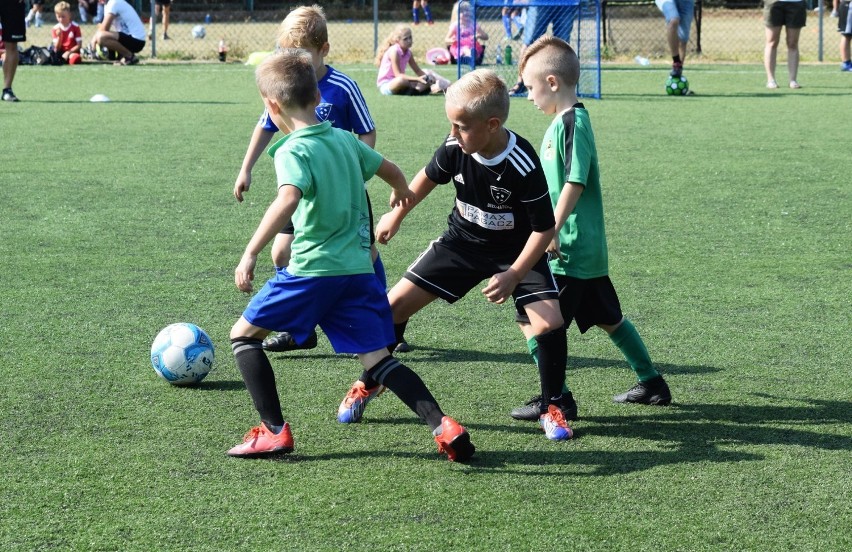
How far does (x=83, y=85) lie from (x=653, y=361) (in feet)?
44.2

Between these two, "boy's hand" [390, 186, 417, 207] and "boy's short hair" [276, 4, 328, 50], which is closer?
"boy's hand" [390, 186, 417, 207]

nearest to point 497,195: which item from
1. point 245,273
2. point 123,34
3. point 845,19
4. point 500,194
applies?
point 500,194

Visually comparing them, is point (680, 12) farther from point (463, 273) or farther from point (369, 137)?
point (463, 273)

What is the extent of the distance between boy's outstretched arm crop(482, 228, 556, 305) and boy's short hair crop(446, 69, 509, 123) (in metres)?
0.43

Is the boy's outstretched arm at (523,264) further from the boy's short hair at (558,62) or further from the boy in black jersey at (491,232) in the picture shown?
the boy's short hair at (558,62)

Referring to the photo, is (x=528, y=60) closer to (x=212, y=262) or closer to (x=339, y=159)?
(x=339, y=159)

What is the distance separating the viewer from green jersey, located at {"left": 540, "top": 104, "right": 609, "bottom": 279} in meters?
4.05

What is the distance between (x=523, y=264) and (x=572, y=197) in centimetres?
35

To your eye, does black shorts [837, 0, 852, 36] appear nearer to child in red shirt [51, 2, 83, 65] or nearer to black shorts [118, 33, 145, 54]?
black shorts [118, 33, 145, 54]

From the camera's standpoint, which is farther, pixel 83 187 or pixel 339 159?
pixel 83 187

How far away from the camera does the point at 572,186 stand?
3977mm

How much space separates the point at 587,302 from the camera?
4242mm

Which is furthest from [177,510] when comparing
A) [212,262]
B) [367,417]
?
[212,262]

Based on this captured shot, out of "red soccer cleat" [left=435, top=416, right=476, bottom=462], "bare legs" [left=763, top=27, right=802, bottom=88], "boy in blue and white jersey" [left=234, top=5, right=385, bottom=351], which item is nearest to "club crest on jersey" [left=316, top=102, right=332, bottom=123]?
"boy in blue and white jersey" [left=234, top=5, right=385, bottom=351]
